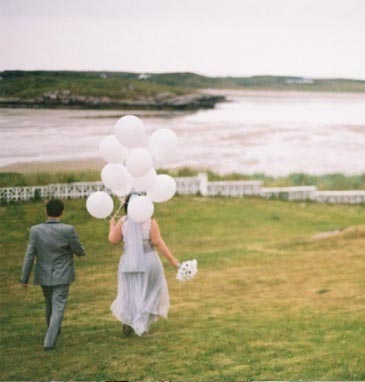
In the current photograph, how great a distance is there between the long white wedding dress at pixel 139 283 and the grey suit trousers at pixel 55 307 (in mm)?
375

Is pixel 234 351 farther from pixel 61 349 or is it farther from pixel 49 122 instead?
pixel 49 122

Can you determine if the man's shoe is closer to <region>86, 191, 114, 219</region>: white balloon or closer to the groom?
the groom

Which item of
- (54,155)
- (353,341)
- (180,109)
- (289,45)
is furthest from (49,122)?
(353,341)

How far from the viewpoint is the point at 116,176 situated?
175 inches

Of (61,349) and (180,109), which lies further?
(180,109)

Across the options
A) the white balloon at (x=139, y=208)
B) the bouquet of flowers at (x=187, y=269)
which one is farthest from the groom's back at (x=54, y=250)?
the bouquet of flowers at (x=187, y=269)

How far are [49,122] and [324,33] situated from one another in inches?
88.8

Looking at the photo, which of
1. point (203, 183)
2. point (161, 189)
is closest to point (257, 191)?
point (203, 183)

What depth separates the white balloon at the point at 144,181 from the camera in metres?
4.53

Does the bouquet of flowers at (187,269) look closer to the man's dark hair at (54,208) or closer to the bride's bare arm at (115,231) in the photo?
the bride's bare arm at (115,231)

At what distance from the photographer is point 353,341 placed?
4789 millimetres

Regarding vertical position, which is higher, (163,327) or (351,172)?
(351,172)

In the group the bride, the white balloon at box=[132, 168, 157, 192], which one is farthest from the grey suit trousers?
the white balloon at box=[132, 168, 157, 192]

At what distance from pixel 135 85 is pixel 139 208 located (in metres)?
1.53
